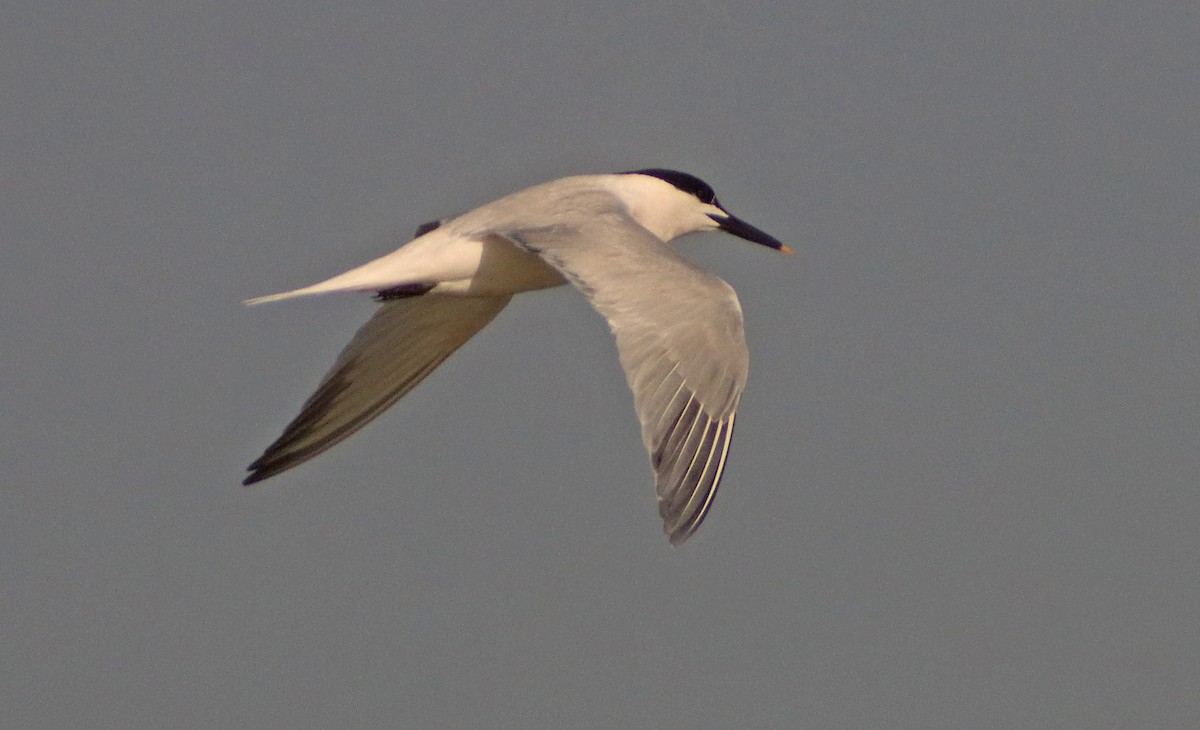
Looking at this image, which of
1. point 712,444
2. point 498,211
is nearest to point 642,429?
point 712,444

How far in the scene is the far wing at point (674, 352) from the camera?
850cm

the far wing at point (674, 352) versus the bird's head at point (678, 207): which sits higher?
the bird's head at point (678, 207)

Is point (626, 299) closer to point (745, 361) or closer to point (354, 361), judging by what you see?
point (745, 361)

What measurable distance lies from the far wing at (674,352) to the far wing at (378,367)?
2.28m

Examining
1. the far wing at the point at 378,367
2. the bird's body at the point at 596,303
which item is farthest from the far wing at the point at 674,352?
the far wing at the point at 378,367

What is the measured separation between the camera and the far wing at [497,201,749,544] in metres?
8.50

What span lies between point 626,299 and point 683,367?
21.3 inches

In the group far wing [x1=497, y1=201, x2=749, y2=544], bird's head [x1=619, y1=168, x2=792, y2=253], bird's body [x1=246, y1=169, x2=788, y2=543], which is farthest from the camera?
bird's head [x1=619, y1=168, x2=792, y2=253]

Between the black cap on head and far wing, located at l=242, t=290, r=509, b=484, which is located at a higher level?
the black cap on head

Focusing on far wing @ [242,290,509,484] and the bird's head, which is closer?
far wing @ [242,290,509,484]

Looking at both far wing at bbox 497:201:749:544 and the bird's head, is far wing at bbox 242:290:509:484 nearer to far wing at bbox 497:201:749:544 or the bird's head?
the bird's head

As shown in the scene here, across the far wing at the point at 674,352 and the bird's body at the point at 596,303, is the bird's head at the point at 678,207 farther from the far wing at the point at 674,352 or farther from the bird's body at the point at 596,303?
the far wing at the point at 674,352

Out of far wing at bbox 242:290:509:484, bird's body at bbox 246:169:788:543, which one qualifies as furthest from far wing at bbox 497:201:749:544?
far wing at bbox 242:290:509:484

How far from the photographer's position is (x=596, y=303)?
30.0 ft
